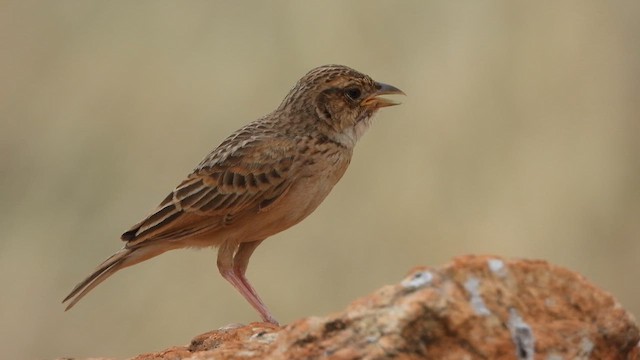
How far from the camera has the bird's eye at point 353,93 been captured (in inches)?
298

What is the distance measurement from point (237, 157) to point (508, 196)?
1028 centimetres

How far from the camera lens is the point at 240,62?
1883 centimetres

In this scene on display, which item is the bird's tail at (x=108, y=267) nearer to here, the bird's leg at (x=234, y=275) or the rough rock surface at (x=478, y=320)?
the bird's leg at (x=234, y=275)

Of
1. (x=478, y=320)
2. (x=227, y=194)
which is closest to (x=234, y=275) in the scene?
(x=227, y=194)

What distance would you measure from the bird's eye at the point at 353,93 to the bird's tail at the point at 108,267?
1523 mm

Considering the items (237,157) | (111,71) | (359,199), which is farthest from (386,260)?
(237,157)

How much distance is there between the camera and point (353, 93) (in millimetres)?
7574

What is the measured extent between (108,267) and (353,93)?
186 cm

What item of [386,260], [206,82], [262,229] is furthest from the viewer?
[206,82]

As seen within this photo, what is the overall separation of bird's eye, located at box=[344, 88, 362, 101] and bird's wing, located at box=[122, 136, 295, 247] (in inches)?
19.8

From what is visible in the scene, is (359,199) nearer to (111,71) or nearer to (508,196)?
(508,196)

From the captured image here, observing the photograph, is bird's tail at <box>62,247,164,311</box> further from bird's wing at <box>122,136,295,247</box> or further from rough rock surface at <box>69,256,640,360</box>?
rough rock surface at <box>69,256,640,360</box>

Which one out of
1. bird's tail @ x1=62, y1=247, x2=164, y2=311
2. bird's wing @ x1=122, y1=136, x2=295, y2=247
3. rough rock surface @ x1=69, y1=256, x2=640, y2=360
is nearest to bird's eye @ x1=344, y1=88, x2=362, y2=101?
bird's wing @ x1=122, y1=136, x2=295, y2=247

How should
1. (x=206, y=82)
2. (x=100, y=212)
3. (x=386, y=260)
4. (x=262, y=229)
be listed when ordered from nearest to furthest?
(x=262, y=229), (x=386, y=260), (x=100, y=212), (x=206, y=82)
